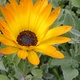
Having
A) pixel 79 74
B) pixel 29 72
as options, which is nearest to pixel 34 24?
pixel 29 72

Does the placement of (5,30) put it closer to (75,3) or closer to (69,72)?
(69,72)

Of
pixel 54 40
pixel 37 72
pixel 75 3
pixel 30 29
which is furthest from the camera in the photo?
pixel 75 3

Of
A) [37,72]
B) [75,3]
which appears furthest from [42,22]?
[75,3]

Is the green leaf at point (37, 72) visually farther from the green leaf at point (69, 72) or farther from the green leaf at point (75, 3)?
the green leaf at point (75, 3)

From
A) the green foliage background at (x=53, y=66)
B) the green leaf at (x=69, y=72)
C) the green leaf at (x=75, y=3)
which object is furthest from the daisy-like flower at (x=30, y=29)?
the green leaf at (x=75, y=3)

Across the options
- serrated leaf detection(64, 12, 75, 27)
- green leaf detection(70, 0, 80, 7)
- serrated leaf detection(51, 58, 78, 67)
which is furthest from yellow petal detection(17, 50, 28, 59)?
green leaf detection(70, 0, 80, 7)

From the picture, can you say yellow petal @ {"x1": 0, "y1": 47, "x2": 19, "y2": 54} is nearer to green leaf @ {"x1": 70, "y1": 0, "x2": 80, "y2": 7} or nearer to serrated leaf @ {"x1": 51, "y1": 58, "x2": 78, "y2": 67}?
serrated leaf @ {"x1": 51, "y1": 58, "x2": 78, "y2": 67}
